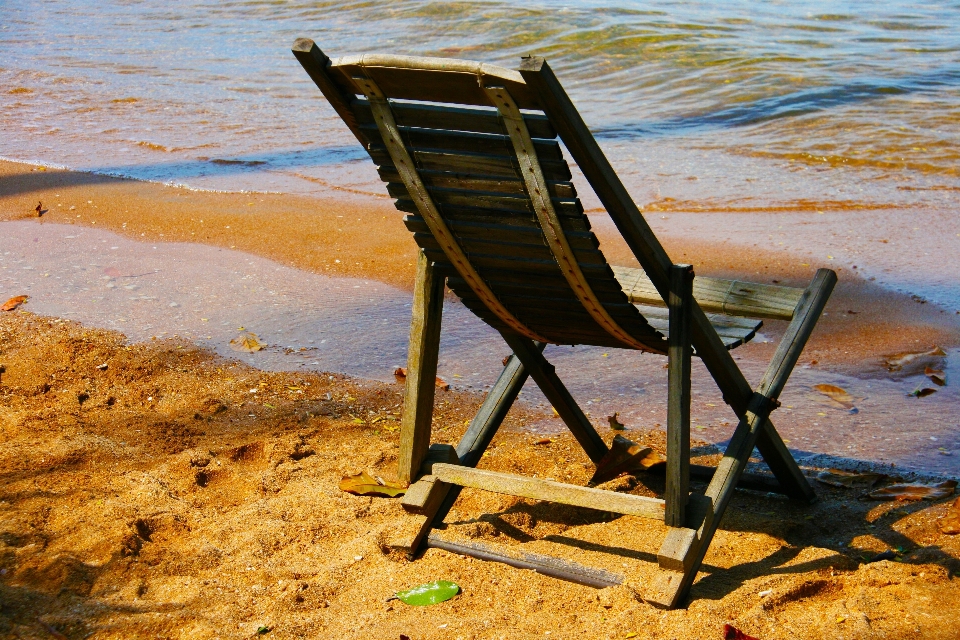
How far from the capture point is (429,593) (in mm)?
3045

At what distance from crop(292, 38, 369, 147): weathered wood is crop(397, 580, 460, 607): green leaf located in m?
1.34

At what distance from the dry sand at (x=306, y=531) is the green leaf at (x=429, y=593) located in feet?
0.12

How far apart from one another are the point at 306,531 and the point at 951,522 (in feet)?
7.16

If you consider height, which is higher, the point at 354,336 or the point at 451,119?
the point at 451,119

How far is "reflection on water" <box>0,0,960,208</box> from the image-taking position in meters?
10.2

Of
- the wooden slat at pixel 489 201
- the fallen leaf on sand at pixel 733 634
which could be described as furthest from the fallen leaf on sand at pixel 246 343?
the fallen leaf on sand at pixel 733 634

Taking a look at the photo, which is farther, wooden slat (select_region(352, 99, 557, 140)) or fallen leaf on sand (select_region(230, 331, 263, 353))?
fallen leaf on sand (select_region(230, 331, 263, 353))

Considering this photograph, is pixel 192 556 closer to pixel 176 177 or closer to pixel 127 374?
pixel 127 374

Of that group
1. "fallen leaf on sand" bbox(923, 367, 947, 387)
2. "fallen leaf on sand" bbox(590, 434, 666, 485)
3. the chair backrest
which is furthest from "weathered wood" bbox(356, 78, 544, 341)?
"fallen leaf on sand" bbox(923, 367, 947, 387)

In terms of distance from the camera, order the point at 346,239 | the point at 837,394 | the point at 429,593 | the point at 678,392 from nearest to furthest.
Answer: the point at 678,392
the point at 429,593
the point at 837,394
the point at 346,239

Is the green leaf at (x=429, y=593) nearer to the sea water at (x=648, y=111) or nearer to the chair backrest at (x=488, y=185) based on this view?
the chair backrest at (x=488, y=185)

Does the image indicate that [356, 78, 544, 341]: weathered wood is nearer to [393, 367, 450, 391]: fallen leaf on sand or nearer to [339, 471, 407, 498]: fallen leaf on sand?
[339, 471, 407, 498]: fallen leaf on sand

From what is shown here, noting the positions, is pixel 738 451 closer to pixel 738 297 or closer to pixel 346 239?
pixel 738 297

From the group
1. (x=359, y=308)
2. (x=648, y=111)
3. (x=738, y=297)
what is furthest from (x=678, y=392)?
(x=648, y=111)
